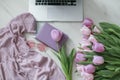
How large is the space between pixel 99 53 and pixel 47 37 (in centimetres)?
24

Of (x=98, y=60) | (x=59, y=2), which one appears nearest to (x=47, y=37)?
(x=59, y=2)

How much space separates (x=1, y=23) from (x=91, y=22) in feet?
1.21

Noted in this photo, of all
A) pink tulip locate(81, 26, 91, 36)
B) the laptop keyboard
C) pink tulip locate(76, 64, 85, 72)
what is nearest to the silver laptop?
the laptop keyboard

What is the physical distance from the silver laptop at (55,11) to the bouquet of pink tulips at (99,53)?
11 centimetres

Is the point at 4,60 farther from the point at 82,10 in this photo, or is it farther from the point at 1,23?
the point at 82,10

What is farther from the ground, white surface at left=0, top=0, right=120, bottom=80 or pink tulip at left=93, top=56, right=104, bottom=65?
white surface at left=0, top=0, right=120, bottom=80

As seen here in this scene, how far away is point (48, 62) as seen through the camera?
1040 mm

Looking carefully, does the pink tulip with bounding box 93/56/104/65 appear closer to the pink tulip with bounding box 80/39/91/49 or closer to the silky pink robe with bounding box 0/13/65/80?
the pink tulip with bounding box 80/39/91/49

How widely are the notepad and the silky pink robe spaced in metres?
0.04

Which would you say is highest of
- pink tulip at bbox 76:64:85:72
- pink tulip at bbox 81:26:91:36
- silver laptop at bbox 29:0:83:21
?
silver laptop at bbox 29:0:83:21

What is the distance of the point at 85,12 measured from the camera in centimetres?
108

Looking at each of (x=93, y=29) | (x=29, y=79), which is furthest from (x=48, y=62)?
(x=93, y=29)

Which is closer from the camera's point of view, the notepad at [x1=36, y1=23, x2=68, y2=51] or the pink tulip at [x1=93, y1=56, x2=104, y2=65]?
the pink tulip at [x1=93, y1=56, x2=104, y2=65]

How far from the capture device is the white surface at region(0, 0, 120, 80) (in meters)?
1.07
